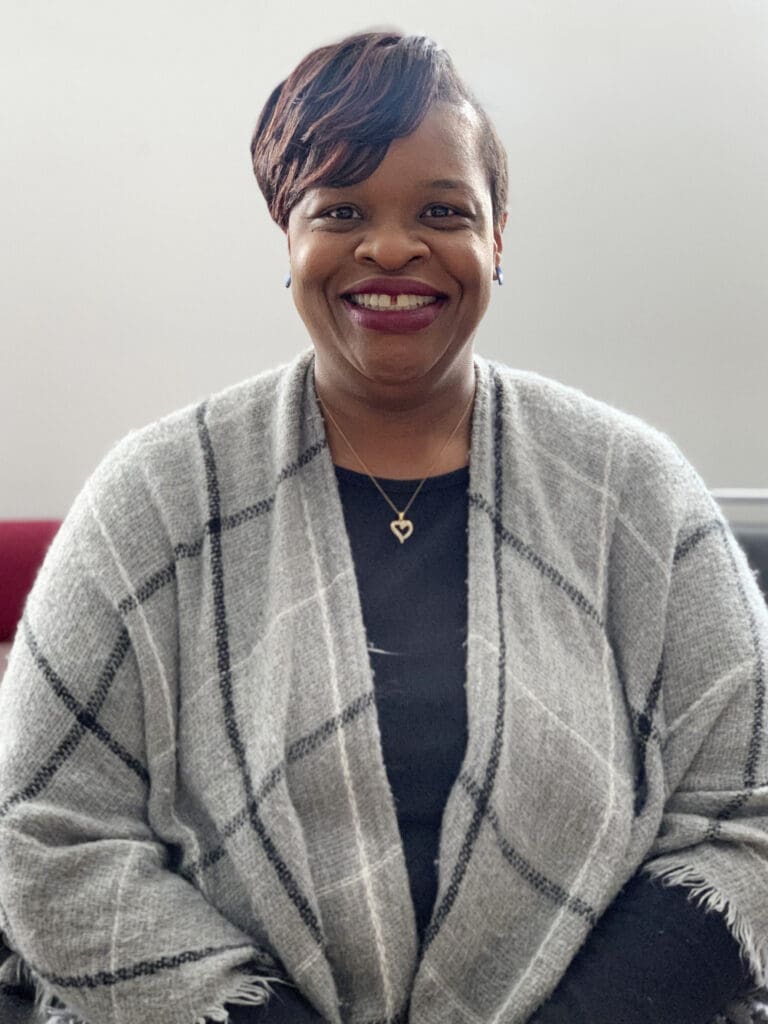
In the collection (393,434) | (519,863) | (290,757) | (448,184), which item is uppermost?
(448,184)

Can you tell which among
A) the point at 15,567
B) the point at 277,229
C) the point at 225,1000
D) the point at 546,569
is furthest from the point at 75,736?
the point at 277,229

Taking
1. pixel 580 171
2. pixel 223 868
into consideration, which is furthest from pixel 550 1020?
pixel 580 171

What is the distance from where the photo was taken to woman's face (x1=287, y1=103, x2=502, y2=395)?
40.4 inches

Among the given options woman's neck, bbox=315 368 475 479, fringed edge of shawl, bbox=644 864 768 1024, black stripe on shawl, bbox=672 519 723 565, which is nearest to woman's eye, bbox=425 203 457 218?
woman's neck, bbox=315 368 475 479

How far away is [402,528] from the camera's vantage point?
111cm

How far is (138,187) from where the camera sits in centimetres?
176

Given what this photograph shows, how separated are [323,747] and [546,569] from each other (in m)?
0.28

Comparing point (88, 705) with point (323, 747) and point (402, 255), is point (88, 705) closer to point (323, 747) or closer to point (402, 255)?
point (323, 747)

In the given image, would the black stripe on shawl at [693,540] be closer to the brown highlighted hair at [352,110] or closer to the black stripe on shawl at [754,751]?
the black stripe on shawl at [754,751]

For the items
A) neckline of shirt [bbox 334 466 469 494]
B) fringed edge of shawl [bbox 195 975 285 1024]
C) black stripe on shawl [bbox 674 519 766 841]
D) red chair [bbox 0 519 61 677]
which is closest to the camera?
fringed edge of shawl [bbox 195 975 285 1024]

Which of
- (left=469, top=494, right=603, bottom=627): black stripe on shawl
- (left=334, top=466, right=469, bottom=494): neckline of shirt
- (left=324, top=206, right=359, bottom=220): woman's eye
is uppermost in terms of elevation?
(left=324, top=206, right=359, bottom=220): woman's eye

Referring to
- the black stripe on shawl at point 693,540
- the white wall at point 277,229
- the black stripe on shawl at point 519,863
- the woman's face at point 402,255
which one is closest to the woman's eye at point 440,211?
the woman's face at point 402,255

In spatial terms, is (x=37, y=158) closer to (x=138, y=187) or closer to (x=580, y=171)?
(x=138, y=187)

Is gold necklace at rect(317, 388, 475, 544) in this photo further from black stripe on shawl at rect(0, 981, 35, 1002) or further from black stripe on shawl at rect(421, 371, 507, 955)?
black stripe on shawl at rect(0, 981, 35, 1002)
